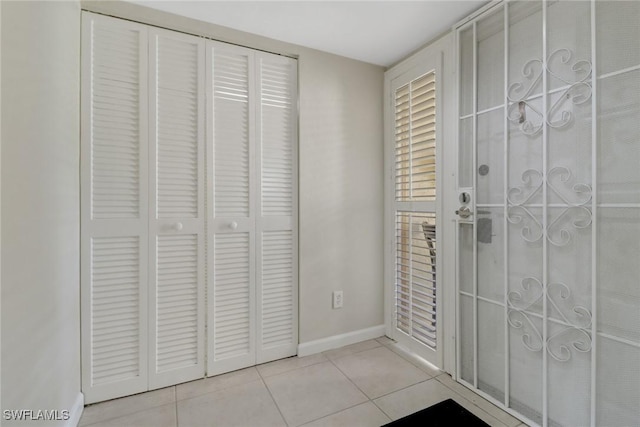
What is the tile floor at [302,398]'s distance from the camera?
1485 mm

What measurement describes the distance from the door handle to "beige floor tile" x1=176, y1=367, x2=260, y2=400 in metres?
1.60

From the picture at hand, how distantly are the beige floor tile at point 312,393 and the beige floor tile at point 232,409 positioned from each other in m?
0.06

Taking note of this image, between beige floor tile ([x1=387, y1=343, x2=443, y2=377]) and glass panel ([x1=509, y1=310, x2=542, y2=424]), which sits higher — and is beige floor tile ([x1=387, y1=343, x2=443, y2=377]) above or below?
below

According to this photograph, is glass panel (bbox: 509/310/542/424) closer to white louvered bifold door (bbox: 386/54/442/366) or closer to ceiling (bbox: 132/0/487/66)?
white louvered bifold door (bbox: 386/54/442/366)

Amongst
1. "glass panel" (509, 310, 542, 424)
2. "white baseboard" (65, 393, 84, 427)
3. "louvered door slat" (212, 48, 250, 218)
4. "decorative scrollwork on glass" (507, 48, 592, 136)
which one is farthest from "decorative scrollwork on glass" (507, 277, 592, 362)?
"white baseboard" (65, 393, 84, 427)

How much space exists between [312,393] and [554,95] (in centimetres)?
197

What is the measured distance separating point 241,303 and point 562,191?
73.4 inches

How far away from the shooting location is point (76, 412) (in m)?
1.46

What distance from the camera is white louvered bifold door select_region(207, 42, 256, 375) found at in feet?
6.08

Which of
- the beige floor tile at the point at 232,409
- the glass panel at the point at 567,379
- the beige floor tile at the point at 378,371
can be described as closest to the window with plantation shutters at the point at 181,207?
the beige floor tile at the point at 232,409

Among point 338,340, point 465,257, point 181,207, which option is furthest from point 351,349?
point 181,207

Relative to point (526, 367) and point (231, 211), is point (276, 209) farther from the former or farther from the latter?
point (526, 367)

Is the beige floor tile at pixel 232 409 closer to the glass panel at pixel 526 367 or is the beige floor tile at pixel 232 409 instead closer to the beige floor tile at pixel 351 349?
the beige floor tile at pixel 351 349

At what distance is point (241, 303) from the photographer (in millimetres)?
1942
